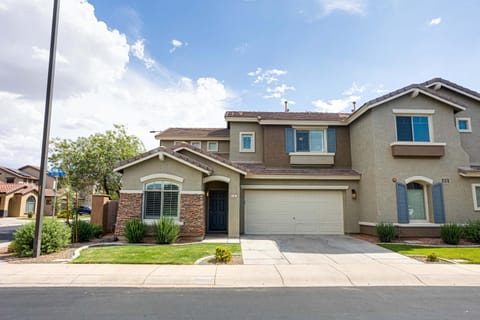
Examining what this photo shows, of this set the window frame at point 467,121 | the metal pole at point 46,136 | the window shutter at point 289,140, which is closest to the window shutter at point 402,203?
the window frame at point 467,121

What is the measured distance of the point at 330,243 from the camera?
1258 cm

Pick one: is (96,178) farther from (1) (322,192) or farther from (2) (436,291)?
(2) (436,291)

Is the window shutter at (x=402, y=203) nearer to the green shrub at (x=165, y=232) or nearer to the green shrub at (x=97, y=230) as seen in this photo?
the green shrub at (x=165, y=232)

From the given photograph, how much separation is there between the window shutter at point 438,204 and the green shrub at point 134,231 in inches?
555

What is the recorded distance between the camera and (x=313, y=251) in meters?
10.9

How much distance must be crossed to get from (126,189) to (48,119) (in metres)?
4.54

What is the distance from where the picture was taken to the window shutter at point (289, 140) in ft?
55.9

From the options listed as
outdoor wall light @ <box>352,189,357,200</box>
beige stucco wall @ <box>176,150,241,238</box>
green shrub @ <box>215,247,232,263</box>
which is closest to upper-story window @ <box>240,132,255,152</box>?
beige stucco wall @ <box>176,150,241,238</box>

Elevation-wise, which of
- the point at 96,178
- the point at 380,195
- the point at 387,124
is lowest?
the point at 380,195

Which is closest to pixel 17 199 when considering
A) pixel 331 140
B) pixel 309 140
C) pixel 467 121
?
pixel 309 140

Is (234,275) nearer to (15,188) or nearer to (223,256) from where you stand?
(223,256)

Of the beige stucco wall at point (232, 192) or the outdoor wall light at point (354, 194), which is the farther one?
the outdoor wall light at point (354, 194)

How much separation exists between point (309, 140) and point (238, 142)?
4.53 m

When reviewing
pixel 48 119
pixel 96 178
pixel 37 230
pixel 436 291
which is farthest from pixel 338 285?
pixel 96 178
